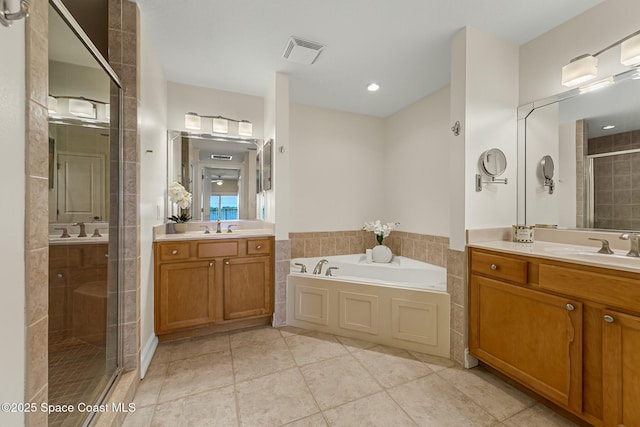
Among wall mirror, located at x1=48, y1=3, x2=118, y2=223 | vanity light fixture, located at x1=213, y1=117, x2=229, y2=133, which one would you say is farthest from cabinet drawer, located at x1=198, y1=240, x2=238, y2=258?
vanity light fixture, located at x1=213, y1=117, x2=229, y2=133

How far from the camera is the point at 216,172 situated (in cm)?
293

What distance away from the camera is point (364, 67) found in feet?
7.87

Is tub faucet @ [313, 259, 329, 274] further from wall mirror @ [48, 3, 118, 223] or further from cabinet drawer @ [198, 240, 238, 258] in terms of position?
wall mirror @ [48, 3, 118, 223]

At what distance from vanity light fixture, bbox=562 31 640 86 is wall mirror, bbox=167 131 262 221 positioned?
109 inches

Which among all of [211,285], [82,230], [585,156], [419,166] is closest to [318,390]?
[211,285]

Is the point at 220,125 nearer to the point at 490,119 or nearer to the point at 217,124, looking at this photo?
the point at 217,124

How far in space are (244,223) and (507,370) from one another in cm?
266

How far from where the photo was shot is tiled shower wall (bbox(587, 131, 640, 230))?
1595 millimetres

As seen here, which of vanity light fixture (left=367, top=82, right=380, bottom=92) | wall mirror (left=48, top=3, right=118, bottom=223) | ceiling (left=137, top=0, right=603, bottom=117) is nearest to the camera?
wall mirror (left=48, top=3, right=118, bottom=223)

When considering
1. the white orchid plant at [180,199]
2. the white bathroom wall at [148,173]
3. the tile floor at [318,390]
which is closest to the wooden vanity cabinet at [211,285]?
the white bathroom wall at [148,173]

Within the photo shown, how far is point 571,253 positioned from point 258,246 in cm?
236

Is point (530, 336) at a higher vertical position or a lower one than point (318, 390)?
higher

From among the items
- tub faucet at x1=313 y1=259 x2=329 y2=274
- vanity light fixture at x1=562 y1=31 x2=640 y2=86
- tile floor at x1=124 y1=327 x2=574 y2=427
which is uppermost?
vanity light fixture at x1=562 y1=31 x2=640 y2=86
